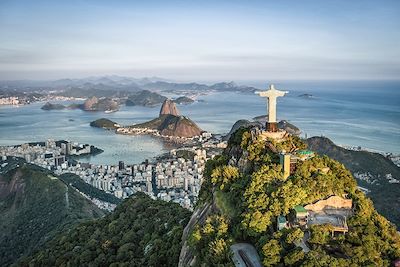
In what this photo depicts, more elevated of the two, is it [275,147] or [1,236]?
[275,147]

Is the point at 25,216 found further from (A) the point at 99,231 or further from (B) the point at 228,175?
(B) the point at 228,175

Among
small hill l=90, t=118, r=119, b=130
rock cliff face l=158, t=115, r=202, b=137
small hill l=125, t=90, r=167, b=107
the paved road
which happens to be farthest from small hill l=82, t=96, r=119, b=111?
the paved road

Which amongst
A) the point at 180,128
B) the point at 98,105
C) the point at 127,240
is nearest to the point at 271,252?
the point at 127,240

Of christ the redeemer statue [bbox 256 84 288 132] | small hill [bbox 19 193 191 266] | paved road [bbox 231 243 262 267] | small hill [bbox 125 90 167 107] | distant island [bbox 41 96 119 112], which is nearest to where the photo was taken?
paved road [bbox 231 243 262 267]

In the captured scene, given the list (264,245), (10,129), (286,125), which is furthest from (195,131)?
(264,245)

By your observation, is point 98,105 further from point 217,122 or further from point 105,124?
point 217,122

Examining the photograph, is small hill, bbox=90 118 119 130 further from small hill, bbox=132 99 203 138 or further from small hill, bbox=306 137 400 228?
small hill, bbox=306 137 400 228

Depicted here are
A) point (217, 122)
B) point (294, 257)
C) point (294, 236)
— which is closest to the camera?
point (294, 257)
